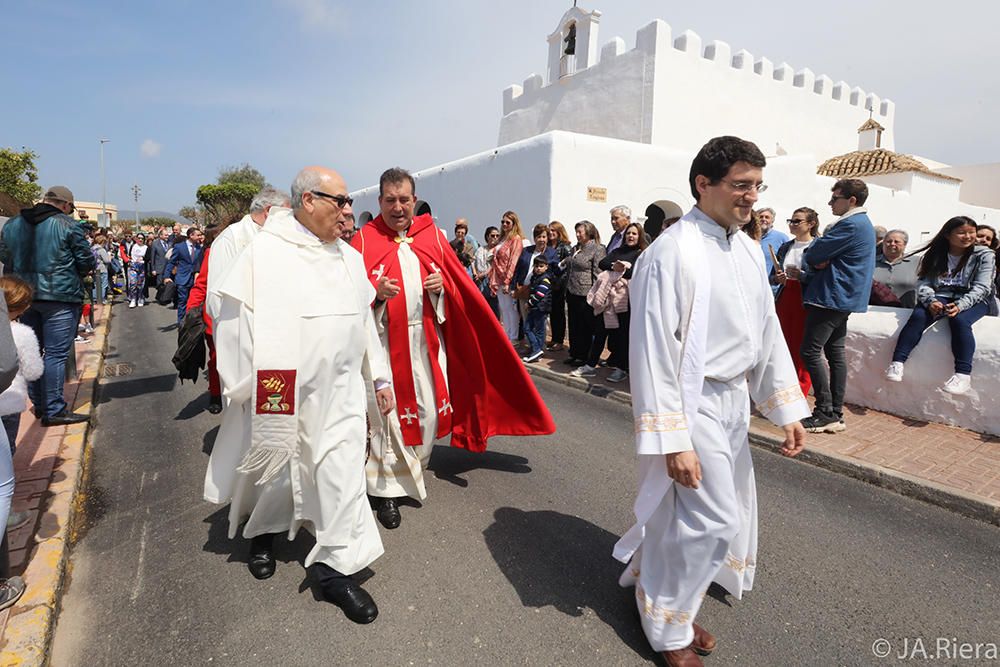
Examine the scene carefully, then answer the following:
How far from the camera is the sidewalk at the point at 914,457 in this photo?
3.76 meters

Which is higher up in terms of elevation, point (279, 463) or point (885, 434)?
point (279, 463)

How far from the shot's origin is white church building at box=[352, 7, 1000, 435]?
12.5 metres

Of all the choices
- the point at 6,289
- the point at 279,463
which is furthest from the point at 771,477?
the point at 6,289

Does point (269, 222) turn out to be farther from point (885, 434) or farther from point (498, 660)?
point (885, 434)

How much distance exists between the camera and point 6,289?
308 cm

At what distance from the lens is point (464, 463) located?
14.4 feet

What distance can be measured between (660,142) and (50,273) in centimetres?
1553

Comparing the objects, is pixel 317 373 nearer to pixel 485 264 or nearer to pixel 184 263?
pixel 485 264

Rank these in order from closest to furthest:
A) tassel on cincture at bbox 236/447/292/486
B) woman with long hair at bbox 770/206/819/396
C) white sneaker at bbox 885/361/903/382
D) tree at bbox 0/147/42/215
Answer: tassel on cincture at bbox 236/447/292/486
white sneaker at bbox 885/361/903/382
woman with long hair at bbox 770/206/819/396
tree at bbox 0/147/42/215

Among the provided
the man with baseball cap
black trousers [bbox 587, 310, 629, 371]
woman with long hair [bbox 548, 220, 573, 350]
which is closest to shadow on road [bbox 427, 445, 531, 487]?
→ black trousers [bbox 587, 310, 629, 371]

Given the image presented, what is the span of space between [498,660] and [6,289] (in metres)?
3.24

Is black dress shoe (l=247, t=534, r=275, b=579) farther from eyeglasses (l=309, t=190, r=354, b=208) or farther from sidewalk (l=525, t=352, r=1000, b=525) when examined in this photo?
sidewalk (l=525, t=352, r=1000, b=525)

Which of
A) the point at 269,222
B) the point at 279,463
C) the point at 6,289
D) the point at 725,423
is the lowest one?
the point at 279,463

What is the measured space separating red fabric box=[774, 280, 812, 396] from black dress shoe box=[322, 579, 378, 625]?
5.10m
